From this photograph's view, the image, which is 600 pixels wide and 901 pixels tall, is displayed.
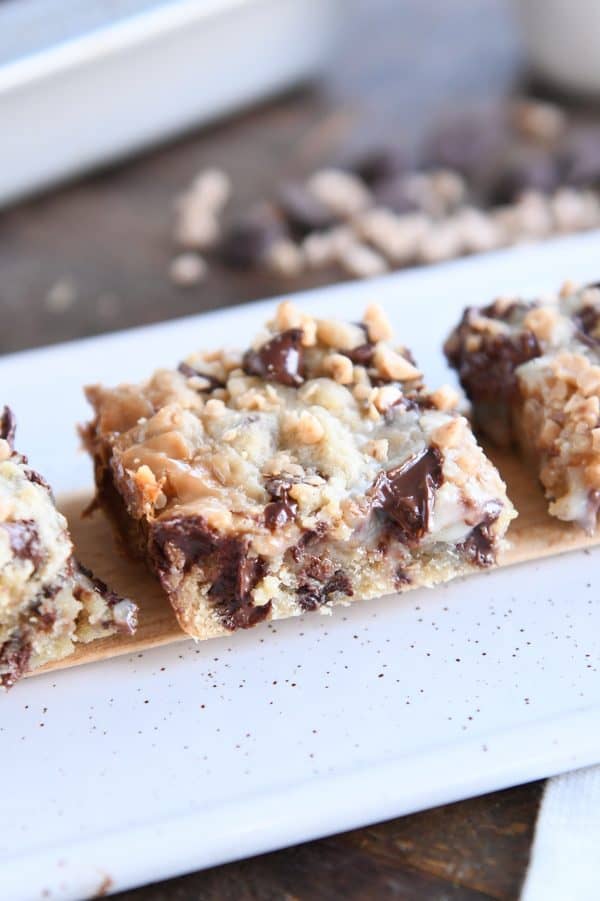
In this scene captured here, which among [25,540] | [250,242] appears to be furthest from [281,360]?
[250,242]

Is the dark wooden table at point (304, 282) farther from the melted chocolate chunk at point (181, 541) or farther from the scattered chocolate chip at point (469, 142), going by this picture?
the melted chocolate chunk at point (181, 541)

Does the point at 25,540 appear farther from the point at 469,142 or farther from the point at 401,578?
the point at 469,142

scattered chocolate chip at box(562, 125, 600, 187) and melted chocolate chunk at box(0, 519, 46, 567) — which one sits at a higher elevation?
melted chocolate chunk at box(0, 519, 46, 567)

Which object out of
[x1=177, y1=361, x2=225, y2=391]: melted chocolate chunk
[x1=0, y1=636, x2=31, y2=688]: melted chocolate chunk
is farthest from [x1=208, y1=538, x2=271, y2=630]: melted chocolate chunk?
[x1=177, y1=361, x2=225, y2=391]: melted chocolate chunk

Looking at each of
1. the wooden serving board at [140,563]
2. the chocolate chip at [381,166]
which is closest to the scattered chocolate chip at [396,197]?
the chocolate chip at [381,166]

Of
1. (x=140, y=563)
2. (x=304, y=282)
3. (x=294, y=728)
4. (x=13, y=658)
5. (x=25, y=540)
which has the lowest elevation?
(x=304, y=282)

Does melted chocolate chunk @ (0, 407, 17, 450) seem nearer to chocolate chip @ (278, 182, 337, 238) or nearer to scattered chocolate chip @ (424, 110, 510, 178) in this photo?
chocolate chip @ (278, 182, 337, 238)

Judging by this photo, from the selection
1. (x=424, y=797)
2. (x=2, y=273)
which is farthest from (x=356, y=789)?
(x=2, y=273)
